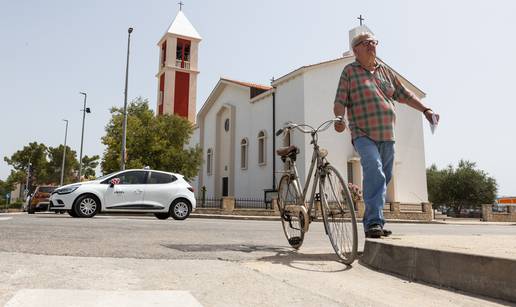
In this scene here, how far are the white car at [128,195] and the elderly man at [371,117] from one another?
8404mm

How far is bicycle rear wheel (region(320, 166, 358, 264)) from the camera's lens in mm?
3625

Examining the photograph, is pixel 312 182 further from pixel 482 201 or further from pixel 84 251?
pixel 482 201

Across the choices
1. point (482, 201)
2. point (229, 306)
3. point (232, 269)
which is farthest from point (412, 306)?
point (482, 201)

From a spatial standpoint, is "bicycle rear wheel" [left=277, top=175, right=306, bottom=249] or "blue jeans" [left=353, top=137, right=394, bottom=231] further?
"bicycle rear wheel" [left=277, top=175, right=306, bottom=249]

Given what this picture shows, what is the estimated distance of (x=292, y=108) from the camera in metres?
27.4

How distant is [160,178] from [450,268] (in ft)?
33.4

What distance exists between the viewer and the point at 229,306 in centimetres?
213

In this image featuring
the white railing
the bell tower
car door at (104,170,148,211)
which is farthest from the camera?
the white railing

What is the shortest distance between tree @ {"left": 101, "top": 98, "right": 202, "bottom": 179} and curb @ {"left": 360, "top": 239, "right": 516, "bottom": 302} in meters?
26.1

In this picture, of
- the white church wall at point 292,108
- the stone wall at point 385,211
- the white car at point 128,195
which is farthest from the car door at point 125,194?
the white church wall at point 292,108

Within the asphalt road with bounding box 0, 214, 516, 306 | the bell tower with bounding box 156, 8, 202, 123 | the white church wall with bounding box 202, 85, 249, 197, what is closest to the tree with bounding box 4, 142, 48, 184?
the bell tower with bounding box 156, 8, 202, 123

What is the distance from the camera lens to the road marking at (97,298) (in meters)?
2.01

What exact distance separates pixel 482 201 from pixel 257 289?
173 ft

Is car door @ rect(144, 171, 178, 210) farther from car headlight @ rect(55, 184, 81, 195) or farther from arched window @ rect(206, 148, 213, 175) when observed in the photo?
arched window @ rect(206, 148, 213, 175)
